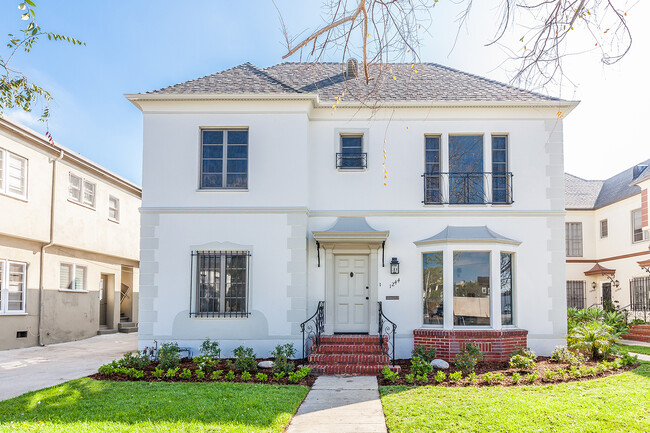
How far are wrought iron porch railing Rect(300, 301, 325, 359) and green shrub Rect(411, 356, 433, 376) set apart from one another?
2600 millimetres

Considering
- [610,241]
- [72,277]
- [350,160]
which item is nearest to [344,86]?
[350,160]

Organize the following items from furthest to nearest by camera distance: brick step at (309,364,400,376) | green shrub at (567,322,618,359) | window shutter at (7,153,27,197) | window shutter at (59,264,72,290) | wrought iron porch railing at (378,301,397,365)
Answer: window shutter at (59,264,72,290) < window shutter at (7,153,27,197) < wrought iron porch railing at (378,301,397,365) < green shrub at (567,322,618,359) < brick step at (309,364,400,376)

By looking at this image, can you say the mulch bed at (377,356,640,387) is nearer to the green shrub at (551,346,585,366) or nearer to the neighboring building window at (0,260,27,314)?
the green shrub at (551,346,585,366)

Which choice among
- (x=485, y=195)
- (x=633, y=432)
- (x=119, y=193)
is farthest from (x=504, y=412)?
(x=119, y=193)

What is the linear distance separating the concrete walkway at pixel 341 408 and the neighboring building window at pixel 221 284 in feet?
11.0

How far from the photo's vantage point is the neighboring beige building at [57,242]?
1622 centimetres

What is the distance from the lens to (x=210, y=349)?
506 inches

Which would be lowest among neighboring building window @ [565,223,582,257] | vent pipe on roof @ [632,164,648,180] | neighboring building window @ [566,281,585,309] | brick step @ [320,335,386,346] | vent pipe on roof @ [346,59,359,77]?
brick step @ [320,335,386,346]

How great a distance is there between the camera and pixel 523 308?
1362cm

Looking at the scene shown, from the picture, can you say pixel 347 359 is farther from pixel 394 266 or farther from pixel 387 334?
pixel 394 266

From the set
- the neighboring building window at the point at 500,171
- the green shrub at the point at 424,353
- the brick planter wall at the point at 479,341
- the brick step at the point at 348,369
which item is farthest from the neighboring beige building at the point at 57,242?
the neighboring building window at the point at 500,171

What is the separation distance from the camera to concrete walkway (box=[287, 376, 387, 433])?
752cm

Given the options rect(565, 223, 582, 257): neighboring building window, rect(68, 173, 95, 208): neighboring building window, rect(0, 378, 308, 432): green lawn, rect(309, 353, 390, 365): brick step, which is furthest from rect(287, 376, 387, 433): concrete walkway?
rect(565, 223, 582, 257): neighboring building window

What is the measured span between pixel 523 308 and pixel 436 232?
2766mm
